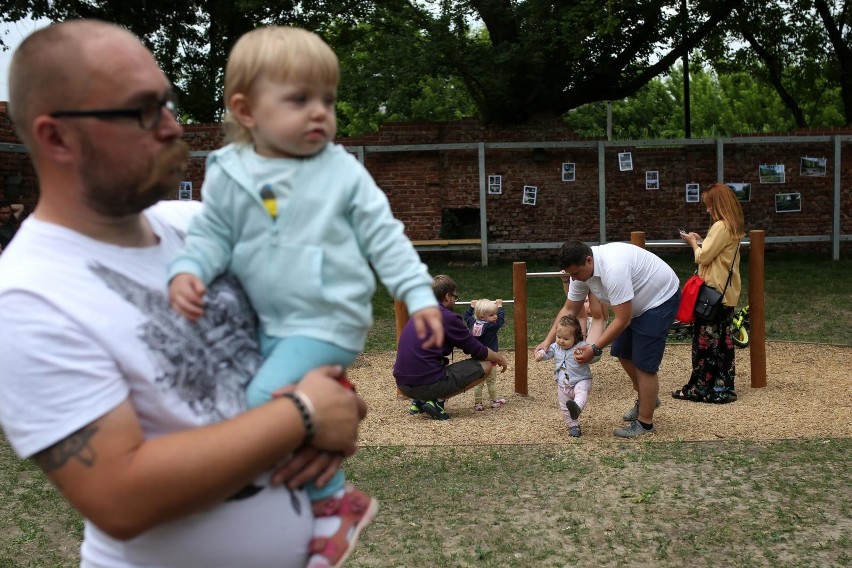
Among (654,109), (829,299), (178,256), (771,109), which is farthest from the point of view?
(654,109)

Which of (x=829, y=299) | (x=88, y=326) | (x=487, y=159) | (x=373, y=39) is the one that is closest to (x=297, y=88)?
(x=88, y=326)

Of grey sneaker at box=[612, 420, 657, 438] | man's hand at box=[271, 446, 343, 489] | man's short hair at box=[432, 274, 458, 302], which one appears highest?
man's hand at box=[271, 446, 343, 489]

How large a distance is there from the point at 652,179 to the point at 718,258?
12003 millimetres

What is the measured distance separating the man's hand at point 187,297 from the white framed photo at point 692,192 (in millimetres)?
18708

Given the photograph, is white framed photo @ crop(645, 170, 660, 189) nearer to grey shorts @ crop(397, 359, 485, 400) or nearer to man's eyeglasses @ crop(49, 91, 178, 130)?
grey shorts @ crop(397, 359, 485, 400)

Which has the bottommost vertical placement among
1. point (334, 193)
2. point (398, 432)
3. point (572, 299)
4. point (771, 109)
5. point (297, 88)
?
point (398, 432)

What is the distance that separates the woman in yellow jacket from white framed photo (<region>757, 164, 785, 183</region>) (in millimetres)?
12170

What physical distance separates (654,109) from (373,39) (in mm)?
22072

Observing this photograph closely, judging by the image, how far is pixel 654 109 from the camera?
139ft

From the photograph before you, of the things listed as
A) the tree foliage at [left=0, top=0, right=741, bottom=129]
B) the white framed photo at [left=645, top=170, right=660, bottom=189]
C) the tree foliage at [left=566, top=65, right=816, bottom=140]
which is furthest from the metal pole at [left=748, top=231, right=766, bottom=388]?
the tree foliage at [left=566, top=65, right=816, bottom=140]

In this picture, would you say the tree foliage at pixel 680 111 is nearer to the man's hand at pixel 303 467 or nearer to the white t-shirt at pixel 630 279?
the white t-shirt at pixel 630 279

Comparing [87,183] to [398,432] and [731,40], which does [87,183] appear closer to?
[398,432]

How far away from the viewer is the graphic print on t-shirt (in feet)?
5.30

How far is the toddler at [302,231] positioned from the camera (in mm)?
1812
